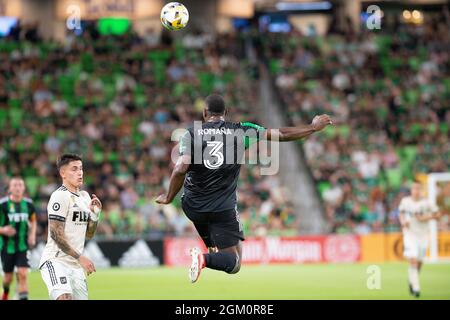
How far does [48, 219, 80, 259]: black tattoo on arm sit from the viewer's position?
9961 millimetres

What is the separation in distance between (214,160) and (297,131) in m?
1.06

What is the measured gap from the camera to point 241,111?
31.0 meters

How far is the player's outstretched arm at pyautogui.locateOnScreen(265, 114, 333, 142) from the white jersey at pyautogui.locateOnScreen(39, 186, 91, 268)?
2.40 metres

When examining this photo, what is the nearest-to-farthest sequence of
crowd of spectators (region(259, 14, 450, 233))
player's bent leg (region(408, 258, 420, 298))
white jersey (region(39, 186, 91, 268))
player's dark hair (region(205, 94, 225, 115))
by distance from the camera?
white jersey (region(39, 186, 91, 268)), player's dark hair (region(205, 94, 225, 115)), player's bent leg (region(408, 258, 420, 298)), crowd of spectators (region(259, 14, 450, 233))

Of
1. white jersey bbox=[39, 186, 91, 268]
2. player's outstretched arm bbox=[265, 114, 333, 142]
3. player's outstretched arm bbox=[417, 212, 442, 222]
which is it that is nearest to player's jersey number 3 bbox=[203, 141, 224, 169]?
player's outstretched arm bbox=[265, 114, 333, 142]

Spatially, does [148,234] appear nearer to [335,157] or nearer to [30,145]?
[30,145]

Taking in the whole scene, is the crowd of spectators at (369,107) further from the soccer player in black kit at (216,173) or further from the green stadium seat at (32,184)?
the soccer player in black kit at (216,173)

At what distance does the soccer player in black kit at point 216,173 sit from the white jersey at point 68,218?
116 cm

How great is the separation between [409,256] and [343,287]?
2.13 m

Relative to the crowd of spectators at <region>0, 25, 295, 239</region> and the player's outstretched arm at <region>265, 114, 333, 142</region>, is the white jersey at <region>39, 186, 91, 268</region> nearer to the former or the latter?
the player's outstretched arm at <region>265, 114, 333, 142</region>

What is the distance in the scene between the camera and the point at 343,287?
19219 mm

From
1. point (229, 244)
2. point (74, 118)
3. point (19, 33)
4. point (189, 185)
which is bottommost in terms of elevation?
point (229, 244)

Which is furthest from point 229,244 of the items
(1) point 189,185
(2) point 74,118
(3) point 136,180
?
(2) point 74,118

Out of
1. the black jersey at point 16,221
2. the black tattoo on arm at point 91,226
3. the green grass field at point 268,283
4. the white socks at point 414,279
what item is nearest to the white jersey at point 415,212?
the green grass field at point 268,283
